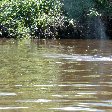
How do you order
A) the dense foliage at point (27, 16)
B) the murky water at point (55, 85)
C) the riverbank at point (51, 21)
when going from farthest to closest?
the riverbank at point (51, 21) → the dense foliage at point (27, 16) → the murky water at point (55, 85)

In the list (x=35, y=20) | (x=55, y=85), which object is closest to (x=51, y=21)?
(x=35, y=20)

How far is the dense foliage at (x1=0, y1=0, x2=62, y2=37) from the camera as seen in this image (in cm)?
2852

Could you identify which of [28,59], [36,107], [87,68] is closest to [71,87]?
[36,107]

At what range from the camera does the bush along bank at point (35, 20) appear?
93.9 ft

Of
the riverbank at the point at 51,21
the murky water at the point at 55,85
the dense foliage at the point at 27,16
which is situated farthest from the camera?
the riverbank at the point at 51,21

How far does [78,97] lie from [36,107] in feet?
3.49

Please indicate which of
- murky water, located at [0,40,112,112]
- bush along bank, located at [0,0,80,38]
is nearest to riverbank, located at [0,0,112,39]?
bush along bank, located at [0,0,80,38]

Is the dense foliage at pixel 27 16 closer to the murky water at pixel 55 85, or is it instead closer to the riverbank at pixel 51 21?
the riverbank at pixel 51 21

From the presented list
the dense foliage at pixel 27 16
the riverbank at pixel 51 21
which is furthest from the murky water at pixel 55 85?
the riverbank at pixel 51 21

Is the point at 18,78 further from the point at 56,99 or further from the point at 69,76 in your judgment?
the point at 56,99

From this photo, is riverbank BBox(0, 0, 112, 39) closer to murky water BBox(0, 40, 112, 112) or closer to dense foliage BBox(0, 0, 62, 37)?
dense foliage BBox(0, 0, 62, 37)

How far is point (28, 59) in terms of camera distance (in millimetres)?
13992

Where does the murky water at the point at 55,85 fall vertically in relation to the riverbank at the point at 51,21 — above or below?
below

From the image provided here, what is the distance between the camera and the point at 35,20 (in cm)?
2964
